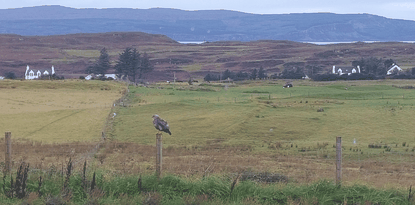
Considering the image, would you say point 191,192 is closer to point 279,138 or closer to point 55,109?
point 279,138

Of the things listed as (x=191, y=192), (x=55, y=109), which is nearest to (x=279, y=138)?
(x=191, y=192)

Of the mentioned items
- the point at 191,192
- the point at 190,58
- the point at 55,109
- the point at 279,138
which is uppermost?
the point at 190,58

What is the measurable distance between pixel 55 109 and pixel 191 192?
84.9 ft

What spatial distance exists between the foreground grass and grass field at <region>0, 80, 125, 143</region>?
12762 mm

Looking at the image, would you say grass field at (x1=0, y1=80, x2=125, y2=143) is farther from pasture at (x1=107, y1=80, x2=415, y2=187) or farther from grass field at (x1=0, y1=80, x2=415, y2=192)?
pasture at (x1=107, y1=80, x2=415, y2=187)

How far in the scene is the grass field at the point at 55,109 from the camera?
80.3 ft

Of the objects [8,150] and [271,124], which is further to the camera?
[271,124]

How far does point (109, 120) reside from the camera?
27922 millimetres

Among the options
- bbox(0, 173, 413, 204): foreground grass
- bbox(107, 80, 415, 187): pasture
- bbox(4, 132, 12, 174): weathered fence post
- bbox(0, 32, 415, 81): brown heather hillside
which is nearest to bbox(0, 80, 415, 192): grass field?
bbox(107, 80, 415, 187): pasture

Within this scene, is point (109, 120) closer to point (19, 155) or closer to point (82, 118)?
point (82, 118)

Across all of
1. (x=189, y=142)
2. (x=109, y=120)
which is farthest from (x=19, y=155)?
(x=109, y=120)

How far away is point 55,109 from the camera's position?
111ft

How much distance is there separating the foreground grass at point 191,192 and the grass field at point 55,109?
1276 centimetres

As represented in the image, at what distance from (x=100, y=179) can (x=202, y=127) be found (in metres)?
15.8
